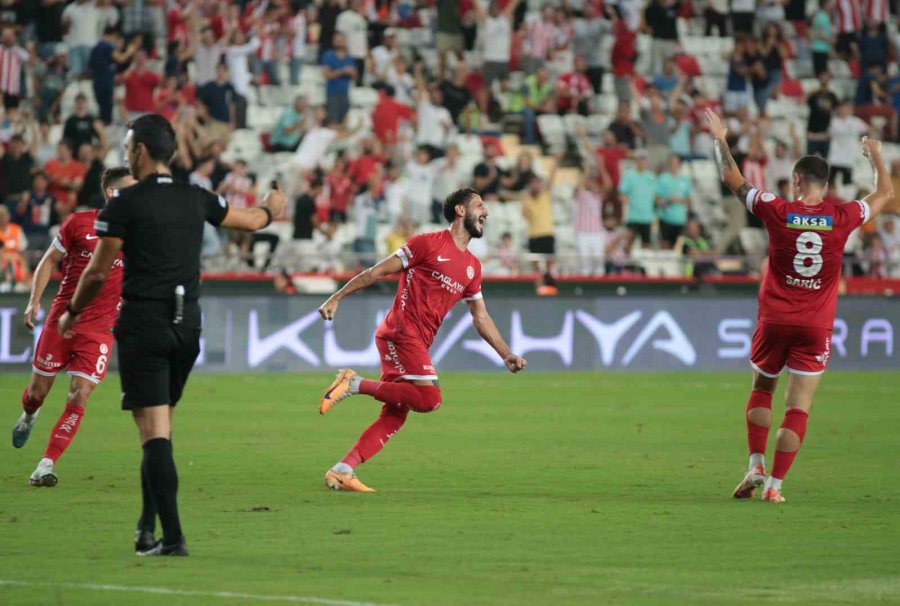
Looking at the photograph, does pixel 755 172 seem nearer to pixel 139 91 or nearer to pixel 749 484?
pixel 139 91

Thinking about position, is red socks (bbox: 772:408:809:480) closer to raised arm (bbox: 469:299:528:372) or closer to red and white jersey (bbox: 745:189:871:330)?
red and white jersey (bbox: 745:189:871:330)

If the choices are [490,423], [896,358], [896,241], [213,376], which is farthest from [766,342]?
[896,241]

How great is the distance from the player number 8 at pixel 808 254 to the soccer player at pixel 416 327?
208 cm

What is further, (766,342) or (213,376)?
(213,376)

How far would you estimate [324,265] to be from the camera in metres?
25.5

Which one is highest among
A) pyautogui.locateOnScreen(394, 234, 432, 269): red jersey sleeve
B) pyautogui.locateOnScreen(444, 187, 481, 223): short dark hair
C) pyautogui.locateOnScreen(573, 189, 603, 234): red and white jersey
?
pyautogui.locateOnScreen(444, 187, 481, 223): short dark hair

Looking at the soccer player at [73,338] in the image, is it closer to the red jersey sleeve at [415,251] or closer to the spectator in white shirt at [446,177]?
the red jersey sleeve at [415,251]

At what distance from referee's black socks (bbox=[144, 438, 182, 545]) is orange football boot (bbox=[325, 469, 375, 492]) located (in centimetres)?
328

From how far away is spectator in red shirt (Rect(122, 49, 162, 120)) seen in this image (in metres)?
26.7

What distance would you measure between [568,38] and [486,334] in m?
19.5

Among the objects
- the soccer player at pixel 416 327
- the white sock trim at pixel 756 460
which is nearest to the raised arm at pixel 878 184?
the white sock trim at pixel 756 460

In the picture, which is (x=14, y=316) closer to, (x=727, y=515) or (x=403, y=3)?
(x=403, y=3)

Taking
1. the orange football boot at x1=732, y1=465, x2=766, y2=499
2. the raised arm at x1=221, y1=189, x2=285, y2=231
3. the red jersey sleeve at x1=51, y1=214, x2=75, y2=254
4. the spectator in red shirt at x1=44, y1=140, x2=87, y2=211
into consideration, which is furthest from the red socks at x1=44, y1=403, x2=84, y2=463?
the spectator in red shirt at x1=44, y1=140, x2=87, y2=211

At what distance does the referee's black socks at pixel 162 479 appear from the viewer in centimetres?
798
